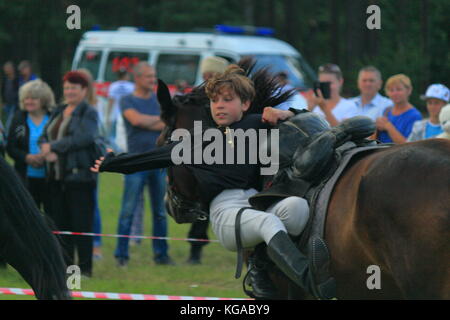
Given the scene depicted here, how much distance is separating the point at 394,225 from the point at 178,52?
574 inches

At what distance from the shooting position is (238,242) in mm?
5195

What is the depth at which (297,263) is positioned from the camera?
15.5 feet

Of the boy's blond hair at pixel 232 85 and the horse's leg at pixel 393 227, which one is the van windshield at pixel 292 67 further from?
the horse's leg at pixel 393 227

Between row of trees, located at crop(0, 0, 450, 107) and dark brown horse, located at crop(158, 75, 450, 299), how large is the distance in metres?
7.84

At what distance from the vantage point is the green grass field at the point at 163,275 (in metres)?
7.95

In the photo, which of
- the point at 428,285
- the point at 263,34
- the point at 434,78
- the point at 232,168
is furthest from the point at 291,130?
the point at 263,34

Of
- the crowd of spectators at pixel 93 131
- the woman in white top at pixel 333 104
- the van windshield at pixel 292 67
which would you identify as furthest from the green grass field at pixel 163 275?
the van windshield at pixel 292 67

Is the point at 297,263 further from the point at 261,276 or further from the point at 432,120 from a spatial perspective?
the point at 432,120

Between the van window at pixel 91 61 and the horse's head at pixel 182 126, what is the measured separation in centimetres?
1412

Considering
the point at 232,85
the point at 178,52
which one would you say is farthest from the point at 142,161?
the point at 178,52

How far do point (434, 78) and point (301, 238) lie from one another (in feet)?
28.2

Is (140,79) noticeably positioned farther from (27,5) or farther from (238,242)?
(27,5)
